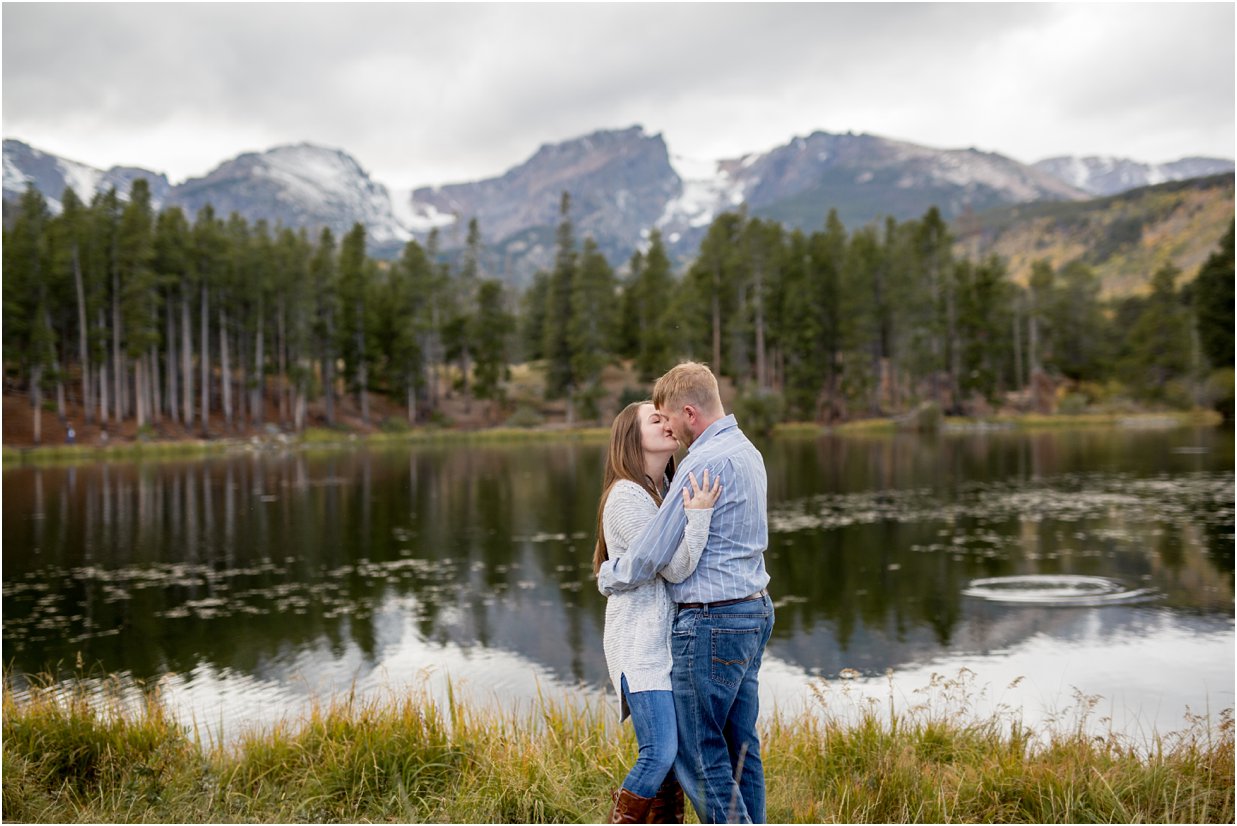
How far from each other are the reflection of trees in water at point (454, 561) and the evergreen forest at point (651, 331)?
2973 centimetres

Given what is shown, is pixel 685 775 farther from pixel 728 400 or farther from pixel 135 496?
pixel 728 400

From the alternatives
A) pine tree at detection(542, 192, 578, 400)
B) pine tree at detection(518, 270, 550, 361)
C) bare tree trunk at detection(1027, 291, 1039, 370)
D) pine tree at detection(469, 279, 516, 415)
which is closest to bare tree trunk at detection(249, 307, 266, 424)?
pine tree at detection(469, 279, 516, 415)

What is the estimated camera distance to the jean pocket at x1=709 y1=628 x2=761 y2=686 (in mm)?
4000

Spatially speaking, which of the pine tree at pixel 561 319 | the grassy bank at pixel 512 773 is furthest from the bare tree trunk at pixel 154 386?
the grassy bank at pixel 512 773

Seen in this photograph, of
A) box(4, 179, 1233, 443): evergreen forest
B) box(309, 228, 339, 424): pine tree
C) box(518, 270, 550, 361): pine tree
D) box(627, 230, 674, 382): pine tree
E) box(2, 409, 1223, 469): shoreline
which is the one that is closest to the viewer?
box(2, 409, 1223, 469): shoreline

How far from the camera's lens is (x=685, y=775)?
4.09 meters

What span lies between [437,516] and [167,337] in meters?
45.0

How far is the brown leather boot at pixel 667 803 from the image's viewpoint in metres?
4.20

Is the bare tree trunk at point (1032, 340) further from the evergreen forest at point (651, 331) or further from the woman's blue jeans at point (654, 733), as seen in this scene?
the woman's blue jeans at point (654, 733)

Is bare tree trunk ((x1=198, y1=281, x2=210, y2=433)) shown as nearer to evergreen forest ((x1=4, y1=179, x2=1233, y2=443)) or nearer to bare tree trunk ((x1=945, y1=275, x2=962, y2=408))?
evergreen forest ((x1=4, y1=179, x2=1233, y2=443))

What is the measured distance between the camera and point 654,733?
3992 mm

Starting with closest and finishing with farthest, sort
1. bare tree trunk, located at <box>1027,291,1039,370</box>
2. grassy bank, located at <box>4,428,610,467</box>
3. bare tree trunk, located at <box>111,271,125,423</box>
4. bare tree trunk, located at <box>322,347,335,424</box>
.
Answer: grassy bank, located at <box>4,428,610,467</box>, bare tree trunk, located at <box>111,271,125,423</box>, bare tree trunk, located at <box>322,347,335,424</box>, bare tree trunk, located at <box>1027,291,1039,370</box>

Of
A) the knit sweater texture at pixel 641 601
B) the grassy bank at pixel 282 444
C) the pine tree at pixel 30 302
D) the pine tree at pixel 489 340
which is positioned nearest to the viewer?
the knit sweater texture at pixel 641 601

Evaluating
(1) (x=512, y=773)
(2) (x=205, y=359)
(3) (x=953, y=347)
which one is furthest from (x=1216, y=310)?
(1) (x=512, y=773)
